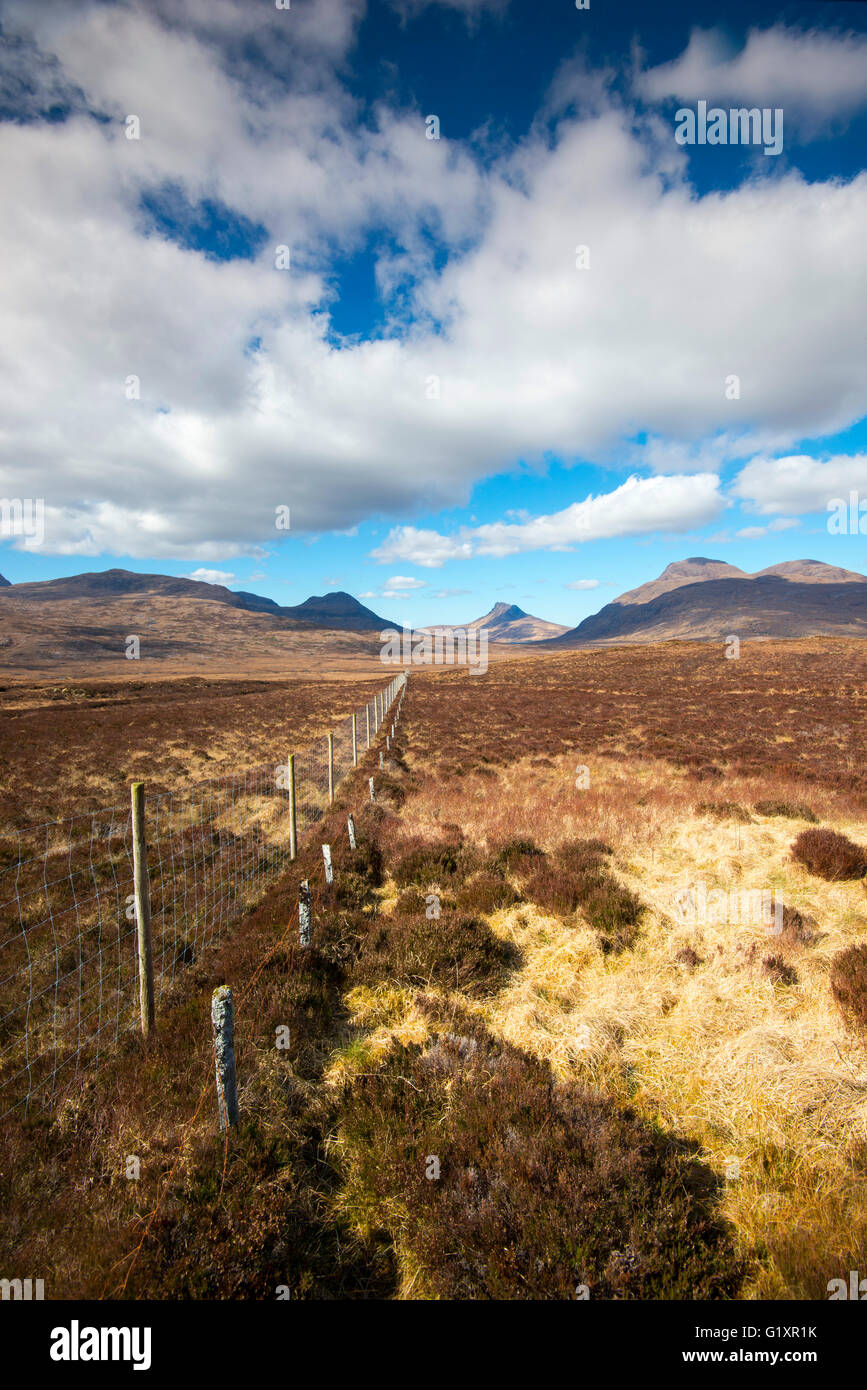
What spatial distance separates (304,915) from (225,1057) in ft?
7.11

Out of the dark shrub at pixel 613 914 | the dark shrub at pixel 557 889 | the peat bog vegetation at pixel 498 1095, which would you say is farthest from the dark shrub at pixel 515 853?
the dark shrub at pixel 613 914

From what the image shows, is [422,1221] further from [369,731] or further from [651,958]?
[369,731]

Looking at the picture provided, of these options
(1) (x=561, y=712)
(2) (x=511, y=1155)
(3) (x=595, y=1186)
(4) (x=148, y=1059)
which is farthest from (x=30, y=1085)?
(1) (x=561, y=712)

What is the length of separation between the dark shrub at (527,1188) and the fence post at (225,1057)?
2.63 feet

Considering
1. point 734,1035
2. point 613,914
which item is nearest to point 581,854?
point 613,914

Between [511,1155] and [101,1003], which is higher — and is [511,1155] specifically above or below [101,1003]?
above

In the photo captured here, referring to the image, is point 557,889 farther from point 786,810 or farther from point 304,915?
point 786,810

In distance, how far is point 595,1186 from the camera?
2.71 meters

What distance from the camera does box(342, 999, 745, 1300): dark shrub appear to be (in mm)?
2432

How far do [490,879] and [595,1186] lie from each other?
4.50m

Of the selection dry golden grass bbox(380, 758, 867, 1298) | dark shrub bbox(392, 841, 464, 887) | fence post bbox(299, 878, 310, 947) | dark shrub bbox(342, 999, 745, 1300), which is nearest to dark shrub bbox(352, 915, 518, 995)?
dry golden grass bbox(380, 758, 867, 1298)

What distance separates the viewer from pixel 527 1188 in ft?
8.97

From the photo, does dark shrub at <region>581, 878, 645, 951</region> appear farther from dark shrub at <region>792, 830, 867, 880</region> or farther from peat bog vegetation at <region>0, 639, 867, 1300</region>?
dark shrub at <region>792, 830, 867, 880</region>
